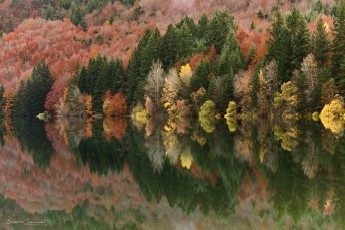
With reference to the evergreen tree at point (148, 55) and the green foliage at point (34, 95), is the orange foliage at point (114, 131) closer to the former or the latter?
the evergreen tree at point (148, 55)

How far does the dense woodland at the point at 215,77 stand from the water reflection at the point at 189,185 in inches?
979

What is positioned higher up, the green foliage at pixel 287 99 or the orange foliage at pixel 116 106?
the green foliage at pixel 287 99

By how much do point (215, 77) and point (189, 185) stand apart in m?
57.3

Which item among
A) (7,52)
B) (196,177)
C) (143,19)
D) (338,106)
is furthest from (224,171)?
(7,52)

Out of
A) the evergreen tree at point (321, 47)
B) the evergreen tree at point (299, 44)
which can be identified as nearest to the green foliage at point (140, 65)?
the evergreen tree at point (299, 44)

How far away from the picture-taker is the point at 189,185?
75.7 feet

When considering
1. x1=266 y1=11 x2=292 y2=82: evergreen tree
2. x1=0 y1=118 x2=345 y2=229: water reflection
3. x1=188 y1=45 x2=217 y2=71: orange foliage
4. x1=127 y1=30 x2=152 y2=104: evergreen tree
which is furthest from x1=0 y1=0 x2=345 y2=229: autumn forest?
x1=188 y1=45 x2=217 y2=71: orange foliage

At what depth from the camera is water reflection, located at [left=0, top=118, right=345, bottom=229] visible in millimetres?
17328

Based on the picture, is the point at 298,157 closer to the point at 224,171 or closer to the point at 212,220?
the point at 224,171

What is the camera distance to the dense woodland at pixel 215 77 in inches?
2467

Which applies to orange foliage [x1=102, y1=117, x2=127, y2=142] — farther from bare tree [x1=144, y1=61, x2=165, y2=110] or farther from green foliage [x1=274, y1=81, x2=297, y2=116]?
green foliage [x1=274, y1=81, x2=297, y2=116]

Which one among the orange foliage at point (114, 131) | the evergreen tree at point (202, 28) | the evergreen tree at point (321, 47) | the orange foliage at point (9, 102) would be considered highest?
the evergreen tree at point (202, 28)

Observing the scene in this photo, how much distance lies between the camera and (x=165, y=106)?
85.8 meters

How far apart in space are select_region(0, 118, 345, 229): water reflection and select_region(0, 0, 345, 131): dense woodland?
2486 centimetres
